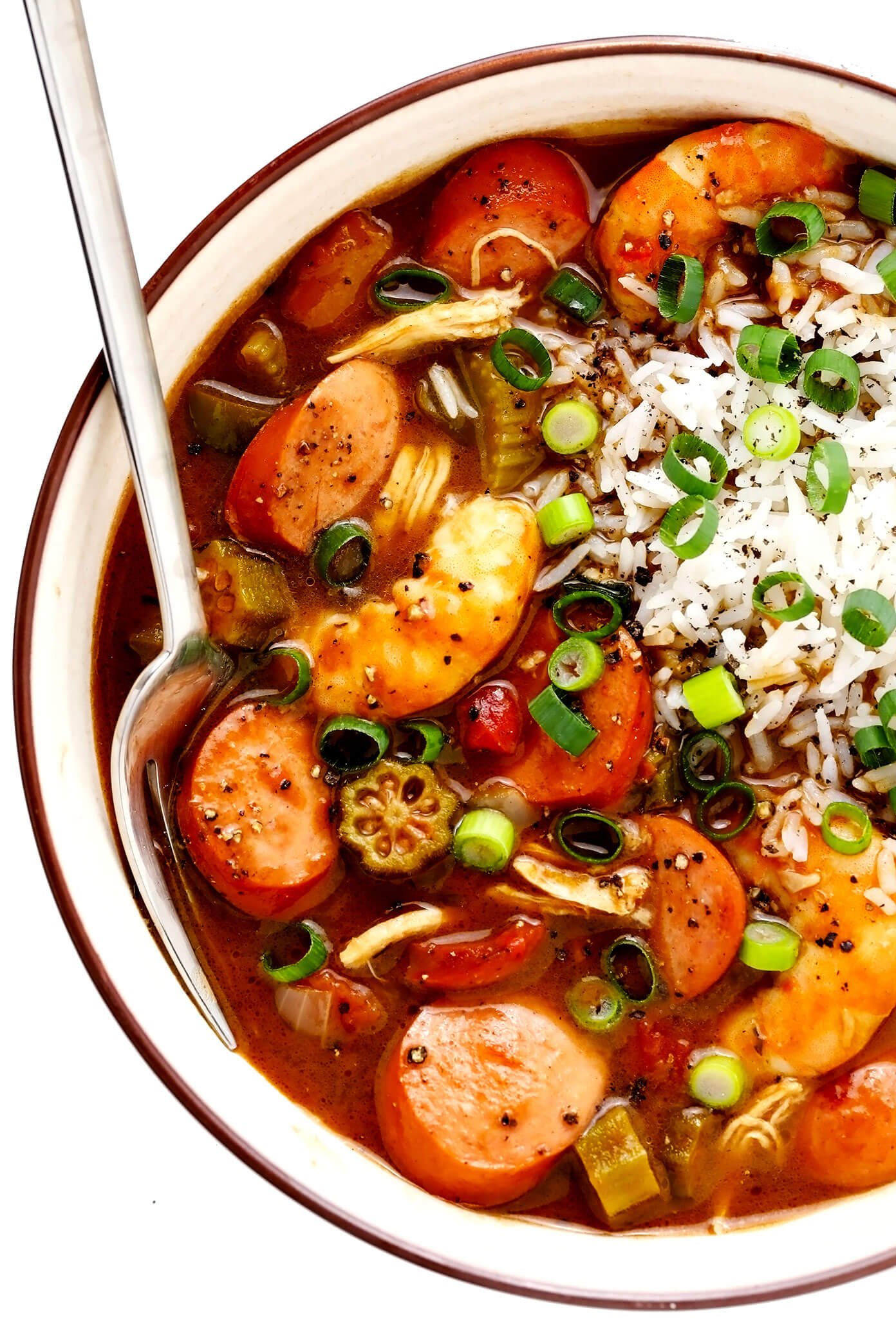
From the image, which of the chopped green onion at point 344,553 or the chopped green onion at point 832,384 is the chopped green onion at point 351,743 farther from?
the chopped green onion at point 832,384

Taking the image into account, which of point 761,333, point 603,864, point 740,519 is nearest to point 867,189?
point 761,333

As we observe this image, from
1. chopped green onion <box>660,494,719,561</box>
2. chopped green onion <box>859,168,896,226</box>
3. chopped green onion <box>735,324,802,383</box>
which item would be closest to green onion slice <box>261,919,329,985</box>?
chopped green onion <box>660,494,719,561</box>

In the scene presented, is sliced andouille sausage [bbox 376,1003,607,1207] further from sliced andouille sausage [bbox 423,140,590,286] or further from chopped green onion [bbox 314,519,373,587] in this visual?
sliced andouille sausage [bbox 423,140,590,286]

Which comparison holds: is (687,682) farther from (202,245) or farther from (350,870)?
(202,245)

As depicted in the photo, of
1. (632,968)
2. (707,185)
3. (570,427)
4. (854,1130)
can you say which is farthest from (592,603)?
(854,1130)

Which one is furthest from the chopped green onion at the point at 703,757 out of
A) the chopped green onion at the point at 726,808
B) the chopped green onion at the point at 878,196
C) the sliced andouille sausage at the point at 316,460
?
the chopped green onion at the point at 878,196
